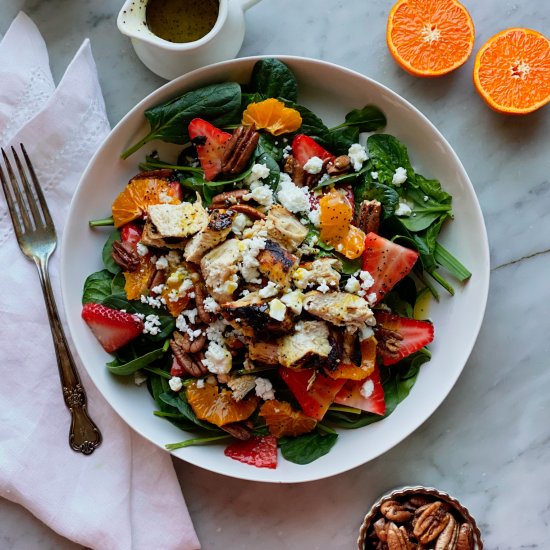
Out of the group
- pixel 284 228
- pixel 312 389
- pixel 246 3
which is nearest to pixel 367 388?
pixel 312 389

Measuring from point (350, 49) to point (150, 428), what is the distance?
161 cm

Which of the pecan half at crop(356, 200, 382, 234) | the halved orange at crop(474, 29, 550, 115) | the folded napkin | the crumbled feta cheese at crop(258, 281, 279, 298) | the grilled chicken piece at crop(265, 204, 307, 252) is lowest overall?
the folded napkin

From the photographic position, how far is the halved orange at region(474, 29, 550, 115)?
2.51 m

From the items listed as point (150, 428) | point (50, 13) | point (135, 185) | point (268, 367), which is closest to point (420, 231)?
point (268, 367)

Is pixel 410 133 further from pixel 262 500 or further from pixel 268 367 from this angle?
pixel 262 500

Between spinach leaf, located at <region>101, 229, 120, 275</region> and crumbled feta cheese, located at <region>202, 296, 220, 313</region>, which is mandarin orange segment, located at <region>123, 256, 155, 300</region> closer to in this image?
spinach leaf, located at <region>101, 229, 120, 275</region>

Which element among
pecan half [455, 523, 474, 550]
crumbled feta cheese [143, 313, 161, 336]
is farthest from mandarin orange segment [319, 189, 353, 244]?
pecan half [455, 523, 474, 550]

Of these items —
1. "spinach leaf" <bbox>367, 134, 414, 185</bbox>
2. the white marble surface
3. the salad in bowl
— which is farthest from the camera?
the white marble surface

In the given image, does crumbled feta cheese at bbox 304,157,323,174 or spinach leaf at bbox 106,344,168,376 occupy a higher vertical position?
crumbled feta cheese at bbox 304,157,323,174

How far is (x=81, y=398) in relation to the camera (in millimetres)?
2520

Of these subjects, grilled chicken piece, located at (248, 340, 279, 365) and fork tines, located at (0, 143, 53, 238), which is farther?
fork tines, located at (0, 143, 53, 238)

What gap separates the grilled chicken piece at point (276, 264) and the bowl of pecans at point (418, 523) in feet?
3.12

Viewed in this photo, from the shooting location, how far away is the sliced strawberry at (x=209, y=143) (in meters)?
2.36

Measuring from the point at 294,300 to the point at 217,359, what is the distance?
1.11 ft
